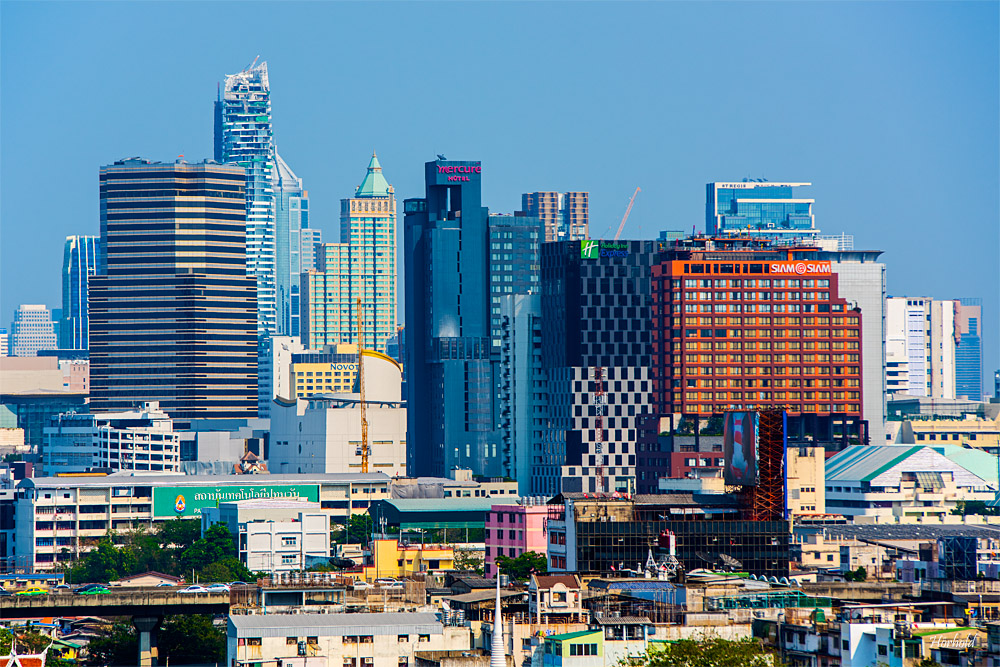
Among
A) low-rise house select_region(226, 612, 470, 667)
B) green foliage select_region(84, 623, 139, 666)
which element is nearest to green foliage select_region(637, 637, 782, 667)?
low-rise house select_region(226, 612, 470, 667)

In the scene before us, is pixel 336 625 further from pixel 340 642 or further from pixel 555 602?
pixel 555 602

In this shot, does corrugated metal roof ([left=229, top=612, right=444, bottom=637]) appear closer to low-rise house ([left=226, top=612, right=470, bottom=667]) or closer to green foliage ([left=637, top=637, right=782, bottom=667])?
low-rise house ([left=226, top=612, right=470, bottom=667])

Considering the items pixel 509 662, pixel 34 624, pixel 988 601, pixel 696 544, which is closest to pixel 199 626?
pixel 34 624

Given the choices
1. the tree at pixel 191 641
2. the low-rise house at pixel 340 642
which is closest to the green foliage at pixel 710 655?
the low-rise house at pixel 340 642

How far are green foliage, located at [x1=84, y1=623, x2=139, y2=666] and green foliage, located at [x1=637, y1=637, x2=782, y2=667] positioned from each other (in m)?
73.2

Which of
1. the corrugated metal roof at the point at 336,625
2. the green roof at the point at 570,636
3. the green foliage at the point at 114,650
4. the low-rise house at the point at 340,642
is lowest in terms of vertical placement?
the green foliage at the point at 114,650

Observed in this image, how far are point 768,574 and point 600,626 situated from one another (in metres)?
66.7

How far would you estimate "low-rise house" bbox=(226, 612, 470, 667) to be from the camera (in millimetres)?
133000

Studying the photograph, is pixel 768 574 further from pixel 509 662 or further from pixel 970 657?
pixel 970 657

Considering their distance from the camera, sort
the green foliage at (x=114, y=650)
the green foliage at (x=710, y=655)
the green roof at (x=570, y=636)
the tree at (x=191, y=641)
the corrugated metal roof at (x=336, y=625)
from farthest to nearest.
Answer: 1. the green foliage at (x=114, y=650)
2. the tree at (x=191, y=641)
3. the corrugated metal roof at (x=336, y=625)
4. the green roof at (x=570, y=636)
5. the green foliage at (x=710, y=655)

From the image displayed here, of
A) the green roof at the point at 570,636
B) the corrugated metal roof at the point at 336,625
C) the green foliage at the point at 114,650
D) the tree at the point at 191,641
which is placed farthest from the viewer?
the green foliage at the point at 114,650

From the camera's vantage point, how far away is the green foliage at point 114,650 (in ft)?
575

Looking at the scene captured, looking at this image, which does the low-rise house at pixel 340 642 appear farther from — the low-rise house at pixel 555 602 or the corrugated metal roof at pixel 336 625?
the low-rise house at pixel 555 602

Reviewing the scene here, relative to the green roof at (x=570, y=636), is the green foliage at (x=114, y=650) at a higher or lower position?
lower
